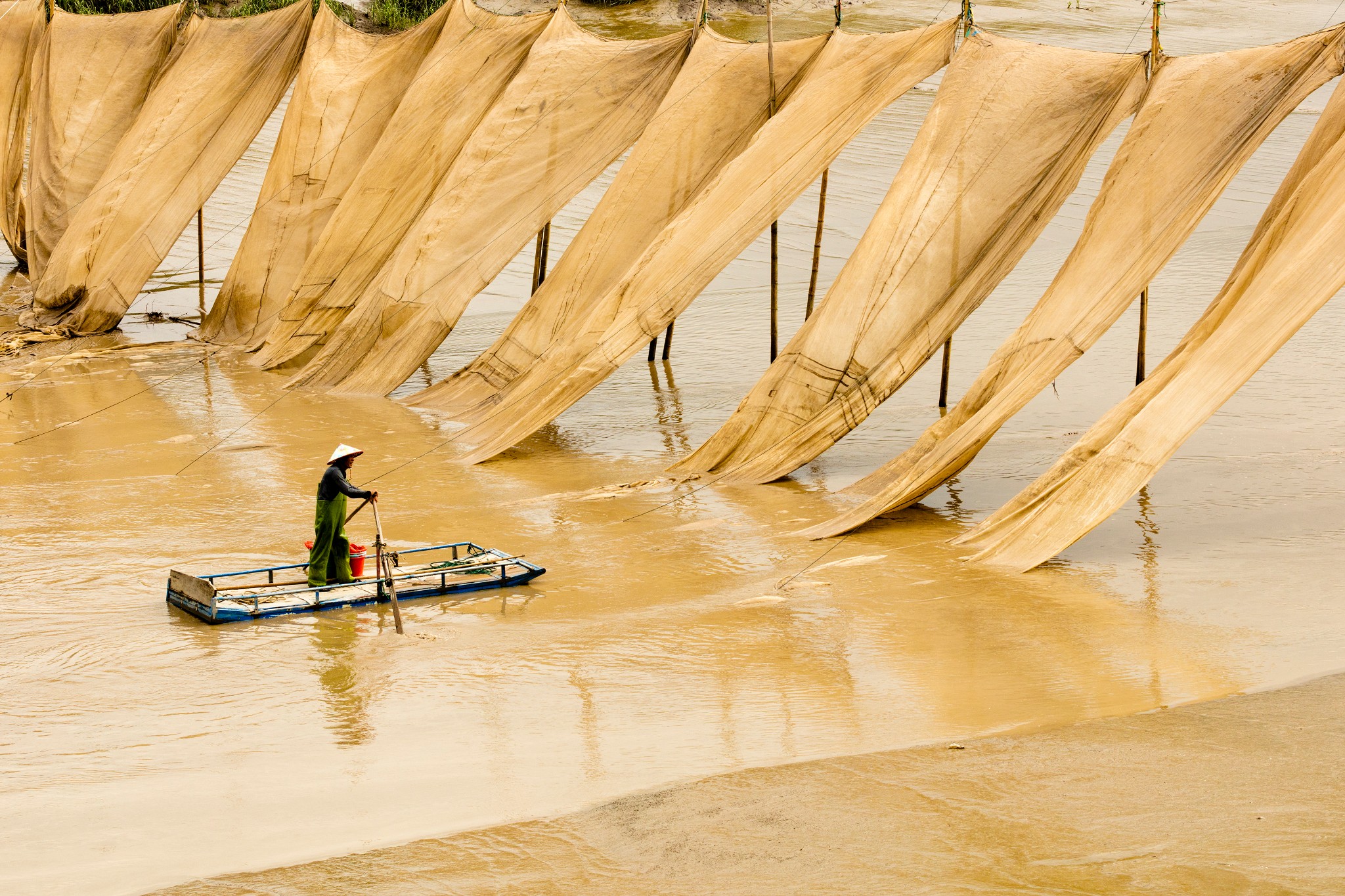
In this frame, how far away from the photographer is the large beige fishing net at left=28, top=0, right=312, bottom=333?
49.8 ft

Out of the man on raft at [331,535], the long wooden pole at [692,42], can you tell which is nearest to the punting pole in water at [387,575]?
the man on raft at [331,535]

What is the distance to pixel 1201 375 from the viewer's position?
7.18 metres

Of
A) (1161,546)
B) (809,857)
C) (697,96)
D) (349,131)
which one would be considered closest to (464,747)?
(809,857)

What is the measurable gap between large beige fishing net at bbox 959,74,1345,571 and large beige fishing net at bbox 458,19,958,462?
127 inches

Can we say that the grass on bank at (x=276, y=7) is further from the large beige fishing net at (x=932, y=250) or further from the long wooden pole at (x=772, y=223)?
the large beige fishing net at (x=932, y=250)

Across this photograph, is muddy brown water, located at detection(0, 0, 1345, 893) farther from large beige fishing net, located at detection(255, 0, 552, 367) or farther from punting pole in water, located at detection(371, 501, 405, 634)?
large beige fishing net, located at detection(255, 0, 552, 367)

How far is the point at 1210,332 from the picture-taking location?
7559 mm

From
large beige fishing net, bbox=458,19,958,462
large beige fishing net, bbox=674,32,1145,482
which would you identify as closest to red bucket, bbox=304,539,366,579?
large beige fishing net, bbox=458,19,958,462

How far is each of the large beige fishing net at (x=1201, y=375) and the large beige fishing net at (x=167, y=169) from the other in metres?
10.6

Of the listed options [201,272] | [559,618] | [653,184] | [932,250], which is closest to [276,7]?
[201,272]

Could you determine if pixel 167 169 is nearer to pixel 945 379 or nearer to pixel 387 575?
pixel 945 379

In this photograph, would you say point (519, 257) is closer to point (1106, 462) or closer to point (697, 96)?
point (697, 96)

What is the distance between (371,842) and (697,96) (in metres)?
8.37

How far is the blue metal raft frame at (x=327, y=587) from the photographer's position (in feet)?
22.1
